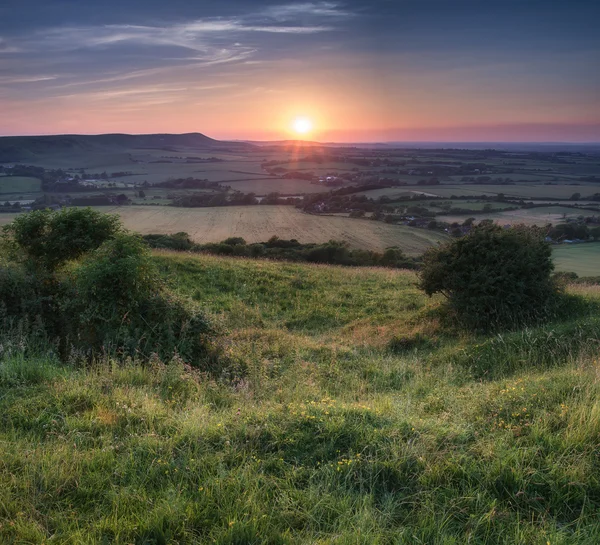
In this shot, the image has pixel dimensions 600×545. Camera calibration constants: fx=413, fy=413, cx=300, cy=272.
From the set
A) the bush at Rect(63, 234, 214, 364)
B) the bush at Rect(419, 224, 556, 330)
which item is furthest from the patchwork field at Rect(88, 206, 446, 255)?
the bush at Rect(63, 234, 214, 364)

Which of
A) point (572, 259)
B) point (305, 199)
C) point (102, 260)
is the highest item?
point (305, 199)

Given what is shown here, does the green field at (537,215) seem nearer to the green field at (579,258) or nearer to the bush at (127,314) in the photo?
the green field at (579,258)

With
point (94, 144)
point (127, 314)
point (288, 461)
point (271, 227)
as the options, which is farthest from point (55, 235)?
point (94, 144)

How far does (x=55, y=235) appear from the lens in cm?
1043

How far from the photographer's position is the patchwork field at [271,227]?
38.1m

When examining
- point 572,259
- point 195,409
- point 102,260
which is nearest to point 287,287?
point 102,260

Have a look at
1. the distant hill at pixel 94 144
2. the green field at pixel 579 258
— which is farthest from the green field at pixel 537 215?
the distant hill at pixel 94 144

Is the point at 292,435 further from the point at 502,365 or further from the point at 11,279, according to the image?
the point at 11,279

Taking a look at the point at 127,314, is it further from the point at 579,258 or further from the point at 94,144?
the point at 94,144

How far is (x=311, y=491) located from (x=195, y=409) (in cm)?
187

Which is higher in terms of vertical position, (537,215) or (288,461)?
(537,215)

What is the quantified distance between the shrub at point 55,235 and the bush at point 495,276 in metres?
9.35

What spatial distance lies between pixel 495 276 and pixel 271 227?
3301 centimetres

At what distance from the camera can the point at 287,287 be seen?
17406 millimetres
